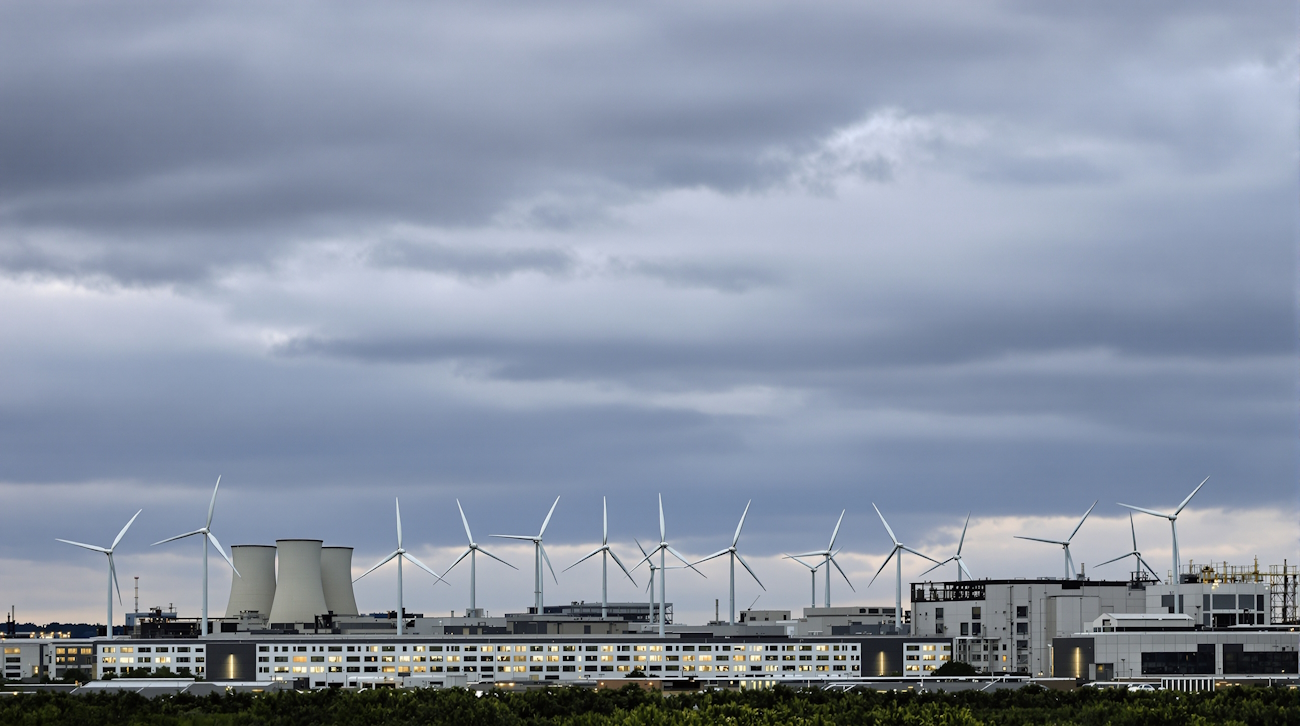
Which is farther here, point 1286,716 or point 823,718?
point 1286,716

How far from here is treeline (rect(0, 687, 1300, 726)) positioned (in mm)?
96188

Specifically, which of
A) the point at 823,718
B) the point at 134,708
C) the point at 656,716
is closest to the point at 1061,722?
the point at 823,718

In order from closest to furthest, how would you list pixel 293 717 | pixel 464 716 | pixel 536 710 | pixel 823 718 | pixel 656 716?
pixel 656 716, pixel 823 718, pixel 464 716, pixel 293 717, pixel 536 710

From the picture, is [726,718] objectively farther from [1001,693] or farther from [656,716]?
[1001,693]

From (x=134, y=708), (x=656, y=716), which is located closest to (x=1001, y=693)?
(x=134, y=708)

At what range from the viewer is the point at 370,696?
132 m

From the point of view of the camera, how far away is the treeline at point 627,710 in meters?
96.2

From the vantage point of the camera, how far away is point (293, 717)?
416 ft

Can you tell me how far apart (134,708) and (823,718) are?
82.8m

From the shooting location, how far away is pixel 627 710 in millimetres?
113875

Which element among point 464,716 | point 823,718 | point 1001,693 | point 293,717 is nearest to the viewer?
point 823,718

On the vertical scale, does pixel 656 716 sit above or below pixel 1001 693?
above

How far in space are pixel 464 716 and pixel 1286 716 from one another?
208 feet

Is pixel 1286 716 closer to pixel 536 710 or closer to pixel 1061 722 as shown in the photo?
pixel 1061 722
